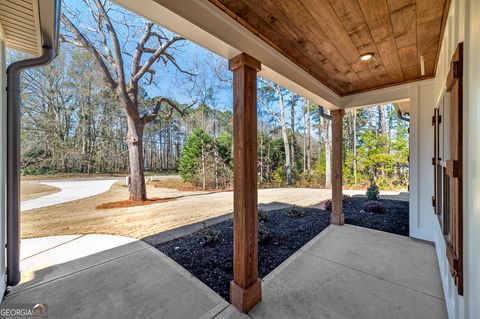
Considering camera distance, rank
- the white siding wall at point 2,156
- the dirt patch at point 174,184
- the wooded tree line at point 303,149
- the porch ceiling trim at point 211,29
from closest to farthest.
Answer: the porch ceiling trim at point 211,29 < the white siding wall at point 2,156 < the dirt patch at point 174,184 < the wooded tree line at point 303,149

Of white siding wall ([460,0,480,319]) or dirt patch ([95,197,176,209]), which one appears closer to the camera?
white siding wall ([460,0,480,319])

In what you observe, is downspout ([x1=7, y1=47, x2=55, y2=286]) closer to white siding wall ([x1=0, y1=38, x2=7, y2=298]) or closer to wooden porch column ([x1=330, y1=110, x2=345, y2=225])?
white siding wall ([x1=0, y1=38, x2=7, y2=298])

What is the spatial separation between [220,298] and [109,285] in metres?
1.19

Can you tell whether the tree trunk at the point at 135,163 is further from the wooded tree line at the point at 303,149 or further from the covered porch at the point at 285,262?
the covered porch at the point at 285,262

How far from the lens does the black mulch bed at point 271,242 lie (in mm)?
2193

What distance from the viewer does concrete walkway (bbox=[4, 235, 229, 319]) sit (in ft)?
5.41

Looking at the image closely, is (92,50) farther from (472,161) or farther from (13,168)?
(472,161)

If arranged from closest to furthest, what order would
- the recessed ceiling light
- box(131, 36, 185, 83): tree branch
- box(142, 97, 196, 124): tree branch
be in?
1. the recessed ceiling light
2. box(131, 36, 185, 83): tree branch
3. box(142, 97, 196, 124): tree branch

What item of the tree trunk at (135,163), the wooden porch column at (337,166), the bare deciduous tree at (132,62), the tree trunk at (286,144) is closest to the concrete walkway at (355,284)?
the wooden porch column at (337,166)

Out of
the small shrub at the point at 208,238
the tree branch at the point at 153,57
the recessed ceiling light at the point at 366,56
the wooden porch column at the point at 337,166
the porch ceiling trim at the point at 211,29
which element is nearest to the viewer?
the porch ceiling trim at the point at 211,29

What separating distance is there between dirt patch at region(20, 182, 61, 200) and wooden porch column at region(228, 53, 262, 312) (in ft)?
16.1

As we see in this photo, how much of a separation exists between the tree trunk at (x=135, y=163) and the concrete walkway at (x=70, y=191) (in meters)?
0.58

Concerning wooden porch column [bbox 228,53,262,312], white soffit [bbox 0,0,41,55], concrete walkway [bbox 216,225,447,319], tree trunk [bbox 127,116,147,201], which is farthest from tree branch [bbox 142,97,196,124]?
concrete walkway [bbox 216,225,447,319]

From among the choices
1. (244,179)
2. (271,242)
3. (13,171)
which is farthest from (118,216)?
(244,179)
